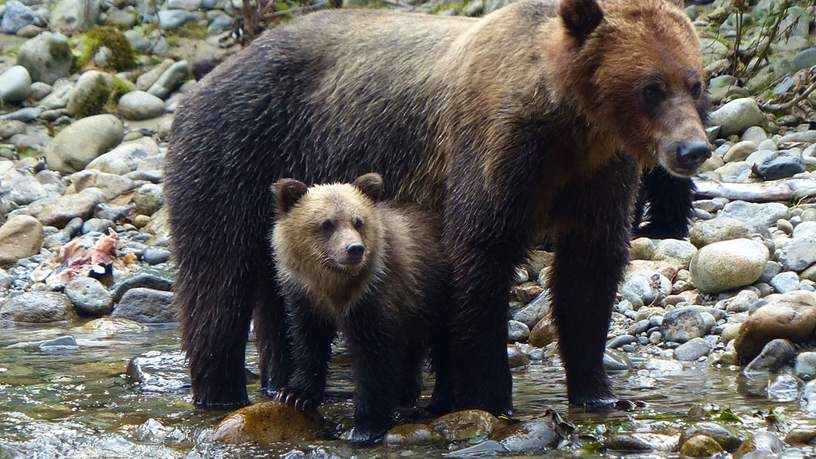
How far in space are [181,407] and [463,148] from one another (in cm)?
291

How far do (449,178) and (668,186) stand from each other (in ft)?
15.4

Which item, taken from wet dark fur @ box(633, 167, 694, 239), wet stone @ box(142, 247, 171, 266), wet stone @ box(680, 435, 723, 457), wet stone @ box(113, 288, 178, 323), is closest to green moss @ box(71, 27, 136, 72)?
wet stone @ box(142, 247, 171, 266)

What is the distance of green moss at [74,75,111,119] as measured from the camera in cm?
2267

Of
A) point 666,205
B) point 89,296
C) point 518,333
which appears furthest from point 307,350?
point 89,296

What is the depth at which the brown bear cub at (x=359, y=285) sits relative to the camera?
25.9 ft

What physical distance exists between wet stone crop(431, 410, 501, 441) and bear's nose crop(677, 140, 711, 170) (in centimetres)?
193

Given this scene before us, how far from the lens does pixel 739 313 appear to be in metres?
10.3

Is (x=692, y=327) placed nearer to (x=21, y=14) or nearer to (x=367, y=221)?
(x=367, y=221)

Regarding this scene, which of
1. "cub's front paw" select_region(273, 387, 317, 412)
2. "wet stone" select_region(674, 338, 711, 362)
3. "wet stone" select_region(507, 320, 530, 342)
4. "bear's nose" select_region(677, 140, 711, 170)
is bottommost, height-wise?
"wet stone" select_region(507, 320, 530, 342)

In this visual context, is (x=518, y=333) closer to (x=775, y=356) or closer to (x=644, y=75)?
(x=775, y=356)

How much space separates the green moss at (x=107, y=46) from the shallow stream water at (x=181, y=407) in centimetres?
1354

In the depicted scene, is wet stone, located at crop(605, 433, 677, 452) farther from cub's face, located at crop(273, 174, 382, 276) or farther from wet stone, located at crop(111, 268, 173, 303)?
wet stone, located at crop(111, 268, 173, 303)

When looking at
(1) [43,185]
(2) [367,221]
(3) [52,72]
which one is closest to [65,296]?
(1) [43,185]

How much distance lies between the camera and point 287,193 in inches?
325
